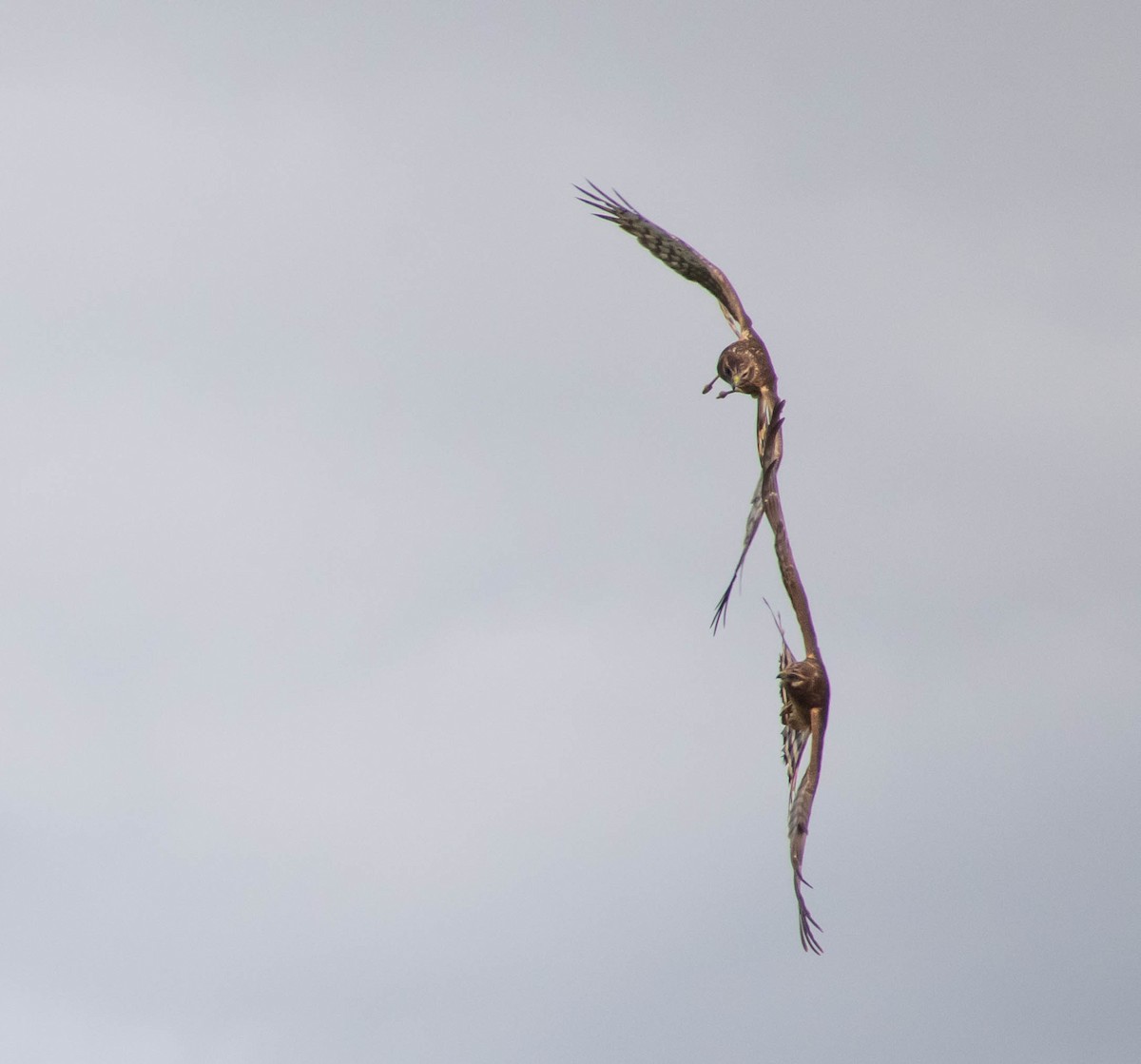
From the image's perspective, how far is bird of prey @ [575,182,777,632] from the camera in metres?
23.3

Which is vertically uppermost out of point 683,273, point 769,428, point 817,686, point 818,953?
point 683,273

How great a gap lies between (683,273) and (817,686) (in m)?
4.18

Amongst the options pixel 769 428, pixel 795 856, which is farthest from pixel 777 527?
pixel 795 856

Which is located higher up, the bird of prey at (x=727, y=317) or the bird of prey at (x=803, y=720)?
the bird of prey at (x=727, y=317)

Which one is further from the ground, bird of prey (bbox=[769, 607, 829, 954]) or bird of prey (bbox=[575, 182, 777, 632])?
bird of prey (bbox=[575, 182, 777, 632])

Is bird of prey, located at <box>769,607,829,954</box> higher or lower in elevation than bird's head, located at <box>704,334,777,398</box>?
lower

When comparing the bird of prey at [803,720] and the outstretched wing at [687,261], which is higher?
the outstretched wing at [687,261]

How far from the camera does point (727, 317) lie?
24.0m

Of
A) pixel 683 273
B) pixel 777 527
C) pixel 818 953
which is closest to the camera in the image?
pixel 818 953

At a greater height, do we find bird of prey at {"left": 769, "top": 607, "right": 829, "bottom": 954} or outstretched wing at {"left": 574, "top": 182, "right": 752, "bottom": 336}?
outstretched wing at {"left": 574, "top": 182, "right": 752, "bottom": 336}

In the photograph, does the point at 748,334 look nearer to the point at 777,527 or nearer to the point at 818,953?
the point at 777,527

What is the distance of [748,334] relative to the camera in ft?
77.4

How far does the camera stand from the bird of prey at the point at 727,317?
23.3m

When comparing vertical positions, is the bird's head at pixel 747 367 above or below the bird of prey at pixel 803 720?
above
